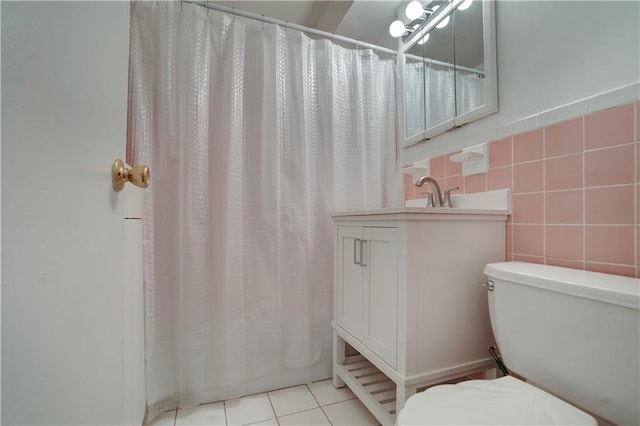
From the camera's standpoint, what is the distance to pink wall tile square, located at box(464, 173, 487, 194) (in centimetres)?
120

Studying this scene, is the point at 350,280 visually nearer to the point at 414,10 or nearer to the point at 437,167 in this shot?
the point at 437,167

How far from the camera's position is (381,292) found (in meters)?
1.05

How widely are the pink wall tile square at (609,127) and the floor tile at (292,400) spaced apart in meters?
1.46

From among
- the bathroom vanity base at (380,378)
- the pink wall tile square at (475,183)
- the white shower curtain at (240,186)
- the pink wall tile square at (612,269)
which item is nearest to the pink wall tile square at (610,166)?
the pink wall tile square at (612,269)

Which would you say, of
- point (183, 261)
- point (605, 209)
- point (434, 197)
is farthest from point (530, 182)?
point (183, 261)

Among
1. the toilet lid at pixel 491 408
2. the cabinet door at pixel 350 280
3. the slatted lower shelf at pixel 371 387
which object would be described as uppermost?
the cabinet door at pixel 350 280

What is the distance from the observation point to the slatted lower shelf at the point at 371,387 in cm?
108

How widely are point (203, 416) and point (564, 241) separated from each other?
1.56 m

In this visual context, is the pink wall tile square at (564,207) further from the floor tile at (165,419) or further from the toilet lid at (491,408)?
the floor tile at (165,419)

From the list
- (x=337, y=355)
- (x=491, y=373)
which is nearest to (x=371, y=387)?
(x=337, y=355)

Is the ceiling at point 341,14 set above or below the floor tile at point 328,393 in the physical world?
above

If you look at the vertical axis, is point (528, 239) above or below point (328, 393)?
above

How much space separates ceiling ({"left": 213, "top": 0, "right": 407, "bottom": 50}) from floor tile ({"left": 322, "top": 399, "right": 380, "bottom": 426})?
2.03 m

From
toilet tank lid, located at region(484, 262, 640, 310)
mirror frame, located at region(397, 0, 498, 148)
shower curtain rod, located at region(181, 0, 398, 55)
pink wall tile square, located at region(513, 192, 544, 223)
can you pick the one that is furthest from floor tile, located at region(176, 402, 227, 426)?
shower curtain rod, located at region(181, 0, 398, 55)
